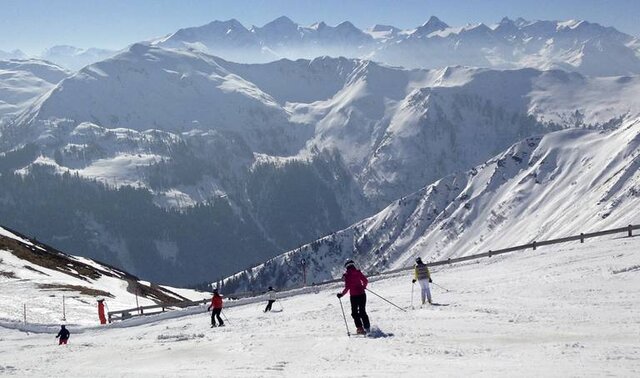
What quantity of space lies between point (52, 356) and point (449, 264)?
32372 mm

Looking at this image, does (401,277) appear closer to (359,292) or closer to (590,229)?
(359,292)

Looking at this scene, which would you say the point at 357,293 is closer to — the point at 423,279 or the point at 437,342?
the point at 437,342

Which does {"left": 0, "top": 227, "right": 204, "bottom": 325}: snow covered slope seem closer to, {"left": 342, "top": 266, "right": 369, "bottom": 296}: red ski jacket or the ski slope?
the ski slope

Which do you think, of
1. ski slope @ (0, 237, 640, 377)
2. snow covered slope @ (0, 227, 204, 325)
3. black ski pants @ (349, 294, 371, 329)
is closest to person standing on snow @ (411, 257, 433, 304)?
ski slope @ (0, 237, 640, 377)

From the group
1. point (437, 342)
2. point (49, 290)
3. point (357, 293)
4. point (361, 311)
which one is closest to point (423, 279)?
point (361, 311)

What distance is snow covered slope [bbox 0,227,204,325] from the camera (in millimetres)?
46562

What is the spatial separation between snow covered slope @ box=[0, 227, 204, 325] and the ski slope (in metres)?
13.3

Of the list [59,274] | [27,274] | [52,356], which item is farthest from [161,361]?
[59,274]

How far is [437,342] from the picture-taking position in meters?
19.1

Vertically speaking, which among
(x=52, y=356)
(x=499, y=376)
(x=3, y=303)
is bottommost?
(x=499, y=376)

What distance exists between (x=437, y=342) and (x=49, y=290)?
43.6 metres

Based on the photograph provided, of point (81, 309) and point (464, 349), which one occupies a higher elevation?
point (81, 309)

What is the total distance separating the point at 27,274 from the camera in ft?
206

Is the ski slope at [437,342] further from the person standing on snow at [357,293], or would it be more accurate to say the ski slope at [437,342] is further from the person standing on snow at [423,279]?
the person standing on snow at [423,279]
